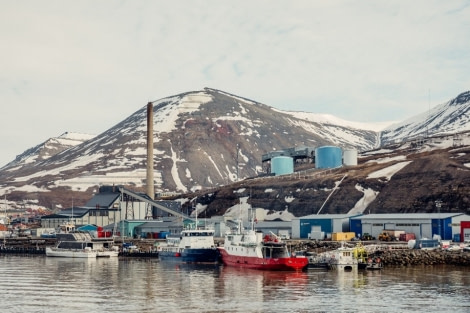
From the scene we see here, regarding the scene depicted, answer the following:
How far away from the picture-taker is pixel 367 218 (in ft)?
380

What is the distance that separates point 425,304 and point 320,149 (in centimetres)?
13295

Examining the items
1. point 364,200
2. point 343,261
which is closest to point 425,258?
point 343,261

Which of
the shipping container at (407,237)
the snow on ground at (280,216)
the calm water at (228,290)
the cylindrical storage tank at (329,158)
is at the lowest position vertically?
the calm water at (228,290)

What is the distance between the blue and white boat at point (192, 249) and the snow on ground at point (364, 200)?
4136cm

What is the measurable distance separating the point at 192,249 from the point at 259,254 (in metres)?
16.2

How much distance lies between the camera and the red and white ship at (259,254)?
82.4m

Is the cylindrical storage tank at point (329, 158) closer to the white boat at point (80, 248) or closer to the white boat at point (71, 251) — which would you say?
the white boat at point (80, 248)

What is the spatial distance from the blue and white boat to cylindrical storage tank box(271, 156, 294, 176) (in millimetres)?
88499

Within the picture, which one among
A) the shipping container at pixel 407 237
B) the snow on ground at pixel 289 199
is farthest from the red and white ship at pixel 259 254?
the snow on ground at pixel 289 199

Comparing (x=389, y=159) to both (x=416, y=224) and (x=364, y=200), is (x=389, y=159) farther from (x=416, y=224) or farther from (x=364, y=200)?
(x=416, y=224)

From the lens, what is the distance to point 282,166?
193 metres

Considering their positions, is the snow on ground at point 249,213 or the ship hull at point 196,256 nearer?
the ship hull at point 196,256

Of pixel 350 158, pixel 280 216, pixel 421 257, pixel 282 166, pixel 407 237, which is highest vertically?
pixel 350 158

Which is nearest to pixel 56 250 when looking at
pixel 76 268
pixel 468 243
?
pixel 76 268
